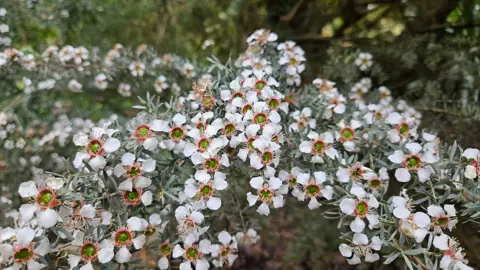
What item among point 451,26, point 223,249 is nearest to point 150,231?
point 223,249

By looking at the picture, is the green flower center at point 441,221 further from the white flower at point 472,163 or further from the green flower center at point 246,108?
the green flower center at point 246,108

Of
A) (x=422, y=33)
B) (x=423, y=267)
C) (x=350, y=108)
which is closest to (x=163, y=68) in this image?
(x=350, y=108)

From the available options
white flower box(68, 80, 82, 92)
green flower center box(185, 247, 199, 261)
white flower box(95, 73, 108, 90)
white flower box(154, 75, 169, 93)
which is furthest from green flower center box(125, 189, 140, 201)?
white flower box(68, 80, 82, 92)

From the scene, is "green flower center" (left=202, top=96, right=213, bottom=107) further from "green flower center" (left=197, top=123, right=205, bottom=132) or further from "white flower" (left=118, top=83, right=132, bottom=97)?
"white flower" (left=118, top=83, right=132, bottom=97)

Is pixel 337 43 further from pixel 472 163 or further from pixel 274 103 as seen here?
pixel 472 163

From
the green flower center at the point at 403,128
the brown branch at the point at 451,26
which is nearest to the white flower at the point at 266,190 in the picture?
the green flower center at the point at 403,128

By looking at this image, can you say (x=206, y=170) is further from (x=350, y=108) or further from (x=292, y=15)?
(x=292, y=15)
